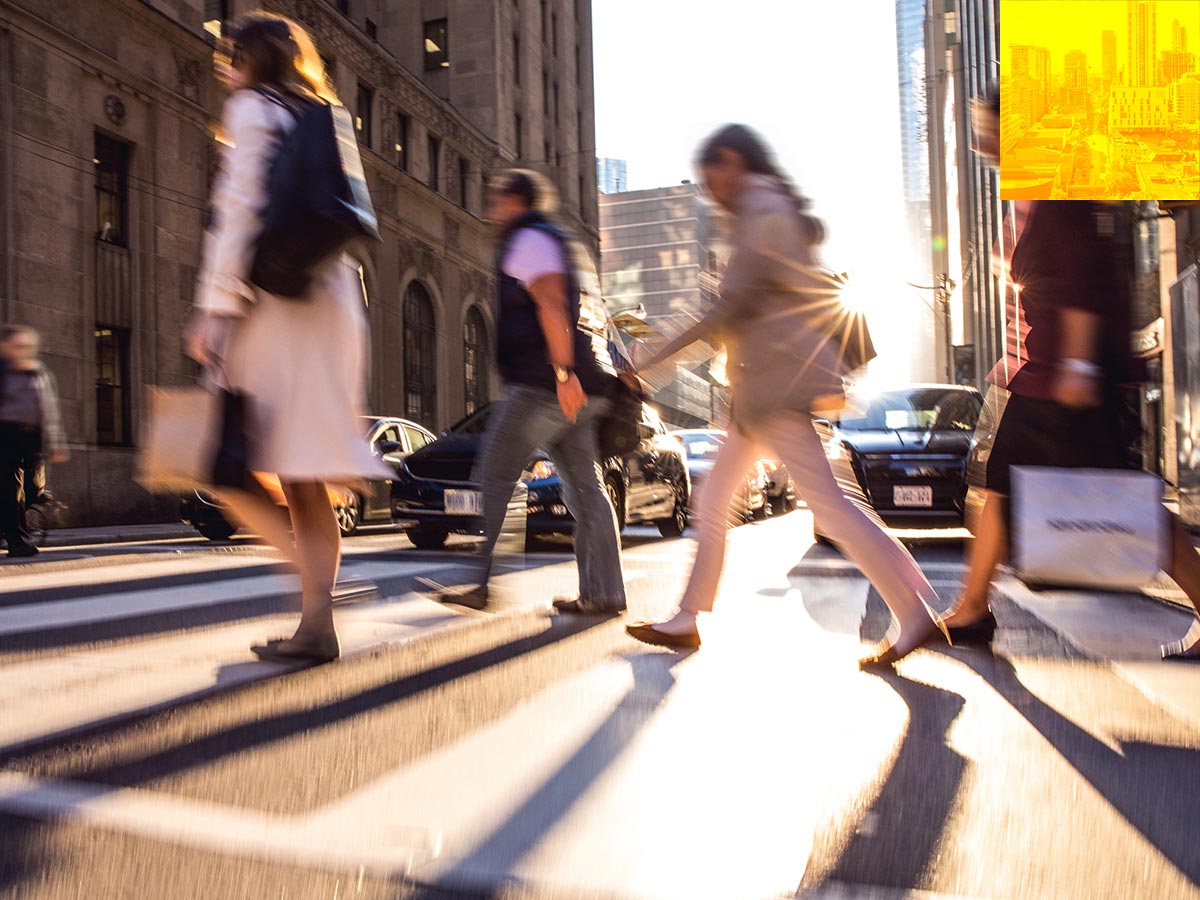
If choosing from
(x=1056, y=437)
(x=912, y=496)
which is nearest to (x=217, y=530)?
(x=912, y=496)

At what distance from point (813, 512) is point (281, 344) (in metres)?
1.91

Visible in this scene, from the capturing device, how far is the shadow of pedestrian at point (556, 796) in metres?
1.78

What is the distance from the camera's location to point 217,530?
38.1ft

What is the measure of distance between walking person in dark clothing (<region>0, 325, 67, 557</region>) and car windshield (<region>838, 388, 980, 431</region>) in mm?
6804

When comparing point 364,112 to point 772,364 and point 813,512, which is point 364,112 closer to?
point 772,364

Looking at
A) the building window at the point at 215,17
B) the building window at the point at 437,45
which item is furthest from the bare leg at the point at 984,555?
the building window at the point at 437,45

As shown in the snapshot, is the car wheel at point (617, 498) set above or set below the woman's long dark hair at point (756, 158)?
below

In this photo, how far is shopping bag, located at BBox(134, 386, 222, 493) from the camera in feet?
10.8

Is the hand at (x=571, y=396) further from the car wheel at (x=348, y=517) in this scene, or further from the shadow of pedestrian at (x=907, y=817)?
the car wheel at (x=348, y=517)

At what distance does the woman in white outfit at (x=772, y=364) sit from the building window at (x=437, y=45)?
35.4 m

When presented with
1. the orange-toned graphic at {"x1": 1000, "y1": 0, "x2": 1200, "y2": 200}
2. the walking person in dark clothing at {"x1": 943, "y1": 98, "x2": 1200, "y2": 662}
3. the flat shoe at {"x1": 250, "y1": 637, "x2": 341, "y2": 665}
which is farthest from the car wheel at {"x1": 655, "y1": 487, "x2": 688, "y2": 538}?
the flat shoe at {"x1": 250, "y1": 637, "x2": 341, "y2": 665}

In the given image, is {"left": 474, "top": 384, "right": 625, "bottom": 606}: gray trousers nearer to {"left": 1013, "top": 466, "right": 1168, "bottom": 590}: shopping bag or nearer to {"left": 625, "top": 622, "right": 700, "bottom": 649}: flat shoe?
{"left": 625, "top": 622, "right": 700, "bottom": 649}: flat shoe

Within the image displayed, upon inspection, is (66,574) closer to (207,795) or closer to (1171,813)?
(207,795)

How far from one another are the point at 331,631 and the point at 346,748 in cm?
103
